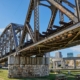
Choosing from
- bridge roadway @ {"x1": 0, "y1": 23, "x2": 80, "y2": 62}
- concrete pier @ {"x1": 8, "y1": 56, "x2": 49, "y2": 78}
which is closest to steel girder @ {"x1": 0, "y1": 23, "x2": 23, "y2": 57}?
concrete pier @ {"x1": 8, "y1": 56, "x2": 49, "y2": 78}

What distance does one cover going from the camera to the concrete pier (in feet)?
129

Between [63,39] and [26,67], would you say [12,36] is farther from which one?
[63,39]

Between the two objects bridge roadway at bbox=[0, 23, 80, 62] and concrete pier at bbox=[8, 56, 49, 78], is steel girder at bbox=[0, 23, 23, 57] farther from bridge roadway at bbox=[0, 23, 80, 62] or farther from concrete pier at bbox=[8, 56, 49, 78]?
bridge roadway at bbox=[0, 23, 80, 62]

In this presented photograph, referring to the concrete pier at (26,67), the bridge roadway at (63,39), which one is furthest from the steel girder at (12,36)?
the bridge roadway at (63,39)

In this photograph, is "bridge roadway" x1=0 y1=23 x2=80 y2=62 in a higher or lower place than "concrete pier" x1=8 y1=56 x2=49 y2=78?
higher

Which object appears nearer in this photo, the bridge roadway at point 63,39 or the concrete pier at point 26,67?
the bridge roadway at point 63,39

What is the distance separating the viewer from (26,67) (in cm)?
4081

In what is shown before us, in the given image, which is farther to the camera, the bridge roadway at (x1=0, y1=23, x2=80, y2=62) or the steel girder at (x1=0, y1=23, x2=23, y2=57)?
the steel girder at (x1=0, y1=23, x2=23, y2=57)

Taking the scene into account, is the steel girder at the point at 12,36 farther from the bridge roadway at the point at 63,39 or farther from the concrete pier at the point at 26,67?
the bridge roadway at the point at 63,39

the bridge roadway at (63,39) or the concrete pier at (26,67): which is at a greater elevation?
the bridge roadway at (63,39)

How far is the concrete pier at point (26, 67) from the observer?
39375mm

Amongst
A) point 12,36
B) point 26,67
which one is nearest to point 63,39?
point 26,67

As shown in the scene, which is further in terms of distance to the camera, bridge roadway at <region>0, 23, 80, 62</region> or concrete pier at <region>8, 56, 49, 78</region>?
concrete pier at <region>8, 56, 49, 78</region>

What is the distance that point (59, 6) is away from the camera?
16.7 m
